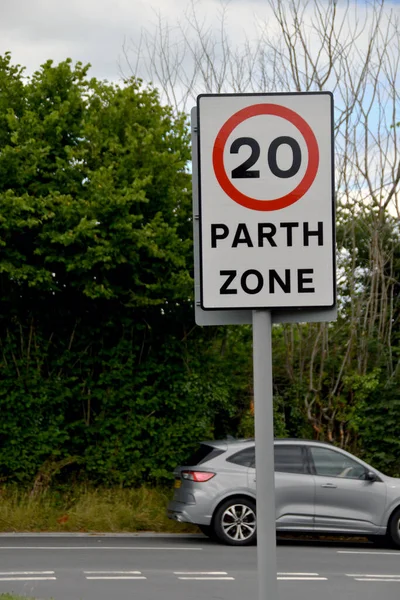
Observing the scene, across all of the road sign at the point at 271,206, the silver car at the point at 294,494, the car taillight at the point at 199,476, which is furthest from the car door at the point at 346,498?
the road sign at the point at 271,206

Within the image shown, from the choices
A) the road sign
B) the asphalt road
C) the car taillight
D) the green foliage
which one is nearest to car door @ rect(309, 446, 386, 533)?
the asphalt road

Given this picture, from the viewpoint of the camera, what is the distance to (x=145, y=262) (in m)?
19.4

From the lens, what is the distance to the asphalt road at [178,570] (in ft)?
38.7

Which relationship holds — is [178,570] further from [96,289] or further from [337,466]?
[96,289]

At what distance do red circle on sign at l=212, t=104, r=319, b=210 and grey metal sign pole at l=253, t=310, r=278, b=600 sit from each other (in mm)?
466

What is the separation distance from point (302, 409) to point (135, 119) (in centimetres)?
638

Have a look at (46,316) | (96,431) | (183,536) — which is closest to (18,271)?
(46,316)

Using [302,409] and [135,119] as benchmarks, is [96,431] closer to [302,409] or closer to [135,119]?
[302,409]

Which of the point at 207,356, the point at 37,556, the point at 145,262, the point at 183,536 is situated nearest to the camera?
the point at 37,556

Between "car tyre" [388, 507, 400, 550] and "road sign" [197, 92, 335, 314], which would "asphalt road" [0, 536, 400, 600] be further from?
"road sign" [197, 92, 335, 314]

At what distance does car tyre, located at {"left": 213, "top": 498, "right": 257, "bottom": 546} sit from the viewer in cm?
1647

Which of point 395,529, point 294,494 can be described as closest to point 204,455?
point 294,494

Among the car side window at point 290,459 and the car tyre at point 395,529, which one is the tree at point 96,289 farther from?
the car tyre at point 395,529

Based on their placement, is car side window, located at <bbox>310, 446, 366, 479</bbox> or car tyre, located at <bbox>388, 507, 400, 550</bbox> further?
car side window, located at <bbox>310, 446, 366, 479</bbox>
